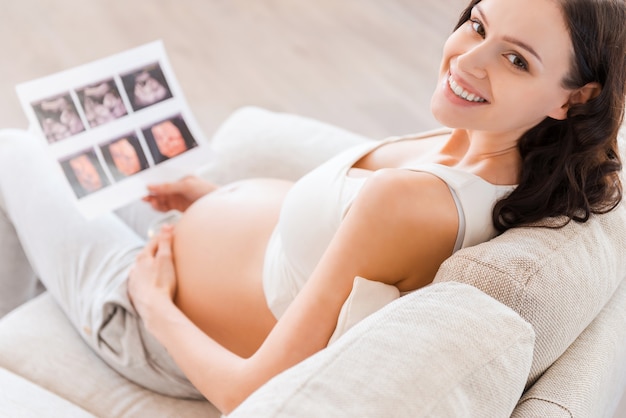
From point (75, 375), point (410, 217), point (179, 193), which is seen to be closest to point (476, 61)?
point (410, 217)

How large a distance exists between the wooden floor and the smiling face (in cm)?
177

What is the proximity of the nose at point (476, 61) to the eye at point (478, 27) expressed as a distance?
0.04 m

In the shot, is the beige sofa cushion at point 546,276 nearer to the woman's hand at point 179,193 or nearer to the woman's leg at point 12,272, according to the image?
the woman's hand at point 179,193

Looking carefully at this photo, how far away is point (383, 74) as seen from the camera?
3.44 m

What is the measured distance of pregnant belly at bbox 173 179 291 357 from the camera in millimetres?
1463

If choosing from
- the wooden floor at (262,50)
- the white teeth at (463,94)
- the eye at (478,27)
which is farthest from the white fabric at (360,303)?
the wooden floor at (262,50)

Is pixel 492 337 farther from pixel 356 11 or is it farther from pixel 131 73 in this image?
pixel 356 11

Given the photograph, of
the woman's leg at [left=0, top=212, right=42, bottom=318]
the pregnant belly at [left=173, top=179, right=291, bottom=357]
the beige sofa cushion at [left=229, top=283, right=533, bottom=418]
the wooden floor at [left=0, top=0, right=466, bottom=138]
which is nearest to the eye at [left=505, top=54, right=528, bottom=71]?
the beige sofa cushion at [left=229, top=283, right=533, bottom=418]

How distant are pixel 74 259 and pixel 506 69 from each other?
1.04 m

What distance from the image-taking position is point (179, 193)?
72.2 inches

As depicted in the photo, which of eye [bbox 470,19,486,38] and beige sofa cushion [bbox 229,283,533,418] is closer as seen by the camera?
beige sofa cushion [bbox 229,283,533,418]

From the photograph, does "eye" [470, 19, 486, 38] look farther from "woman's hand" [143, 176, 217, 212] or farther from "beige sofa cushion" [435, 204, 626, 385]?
"woman's hand" [143, 176, 217, 212]

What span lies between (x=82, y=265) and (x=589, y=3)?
118cm

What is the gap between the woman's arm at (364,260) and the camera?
113 centimetres
